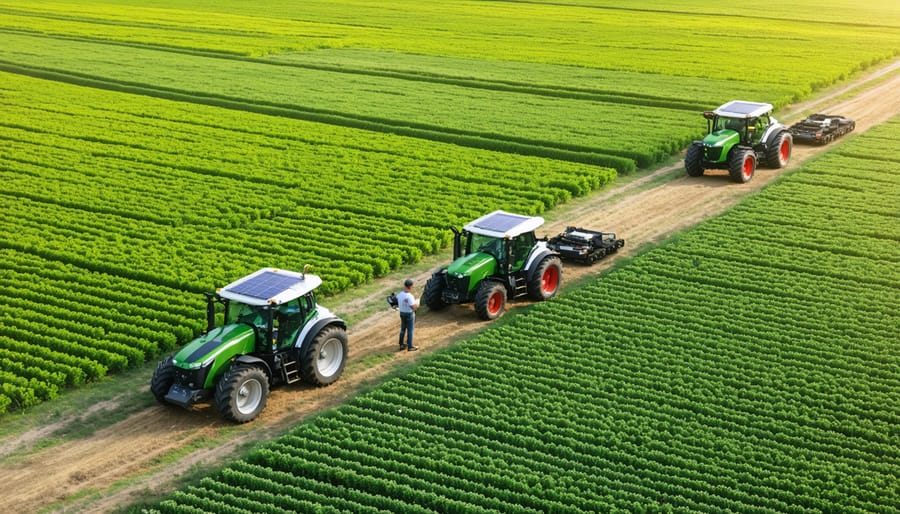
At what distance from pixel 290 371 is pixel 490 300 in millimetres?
5425

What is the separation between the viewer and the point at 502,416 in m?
18.6

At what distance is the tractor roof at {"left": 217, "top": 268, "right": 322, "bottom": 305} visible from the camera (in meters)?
18.8

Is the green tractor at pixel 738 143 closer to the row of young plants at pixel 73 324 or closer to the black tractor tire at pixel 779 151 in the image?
the black tractor tire at pixel 779 151

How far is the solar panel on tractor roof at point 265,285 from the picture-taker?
19.0 metres

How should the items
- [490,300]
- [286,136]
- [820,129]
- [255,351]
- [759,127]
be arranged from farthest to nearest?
1. [820,129]
2. [286,136]
3. [759,127]
4. [490,300]
5. [255,351]

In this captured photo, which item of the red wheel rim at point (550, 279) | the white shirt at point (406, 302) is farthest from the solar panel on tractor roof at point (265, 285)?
the red wheel rim at point (550, 279)

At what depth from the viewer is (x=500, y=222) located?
24.2 meters

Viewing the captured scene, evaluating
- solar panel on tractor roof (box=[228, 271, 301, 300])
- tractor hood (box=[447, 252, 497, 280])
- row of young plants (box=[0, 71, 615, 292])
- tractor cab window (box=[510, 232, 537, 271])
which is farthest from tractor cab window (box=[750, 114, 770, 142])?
solar panel on tractor roof (box=[228, 271, 301, 300])

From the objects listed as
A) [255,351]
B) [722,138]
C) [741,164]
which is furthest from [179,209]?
[741,164]

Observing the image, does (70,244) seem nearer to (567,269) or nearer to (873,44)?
(567,269)

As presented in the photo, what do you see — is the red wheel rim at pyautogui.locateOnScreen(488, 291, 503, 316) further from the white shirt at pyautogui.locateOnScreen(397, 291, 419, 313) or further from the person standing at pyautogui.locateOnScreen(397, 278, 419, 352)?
the white shirt at pyautogui.locateOnScreen(397, 291, 419, 313)

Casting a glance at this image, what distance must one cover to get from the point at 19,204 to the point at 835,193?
2524 cm

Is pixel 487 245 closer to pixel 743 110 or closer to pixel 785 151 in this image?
pixel 743 110

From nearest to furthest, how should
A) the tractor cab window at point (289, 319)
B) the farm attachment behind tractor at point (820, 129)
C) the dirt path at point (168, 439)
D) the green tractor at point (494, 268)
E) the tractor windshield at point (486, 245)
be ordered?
the dirt path at point (168, 439) < the tractor cab window at point (289, 319) < the green tractor at point (494, 268) < the tractor windshield at point (486, 245) < the farm attachment behind tractor at point (820, 129)
